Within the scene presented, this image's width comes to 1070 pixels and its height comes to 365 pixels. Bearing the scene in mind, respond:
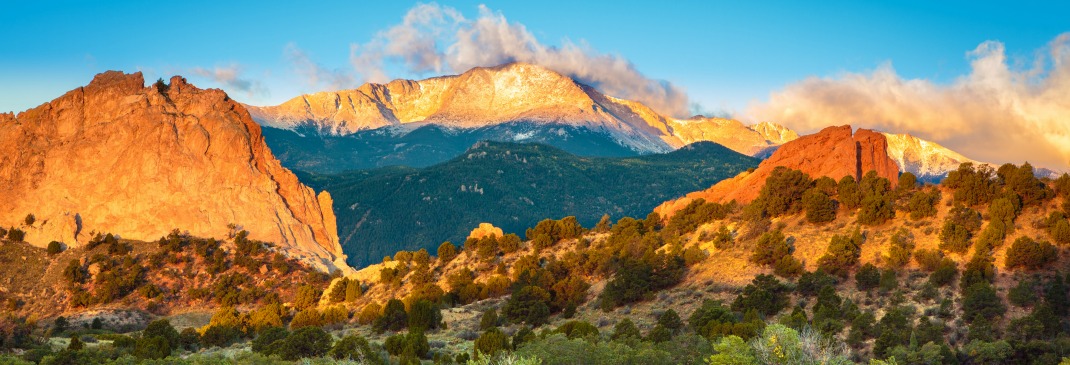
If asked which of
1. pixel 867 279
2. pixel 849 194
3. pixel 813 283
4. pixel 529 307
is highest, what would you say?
pixel 849 194

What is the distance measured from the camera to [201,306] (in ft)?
245

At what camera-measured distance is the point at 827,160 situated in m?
72.8

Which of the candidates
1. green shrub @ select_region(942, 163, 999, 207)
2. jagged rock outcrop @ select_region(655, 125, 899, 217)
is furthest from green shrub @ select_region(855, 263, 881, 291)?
jagged rock outcrop @ select_region(655, 125, 899, 217)

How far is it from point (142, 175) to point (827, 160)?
5584 cm

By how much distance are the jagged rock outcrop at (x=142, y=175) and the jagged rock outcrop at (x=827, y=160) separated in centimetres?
3496

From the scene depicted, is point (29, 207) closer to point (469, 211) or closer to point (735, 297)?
point (735, 297)

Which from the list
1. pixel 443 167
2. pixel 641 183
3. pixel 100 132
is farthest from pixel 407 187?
pixel 100 132

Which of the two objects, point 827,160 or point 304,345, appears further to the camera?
point 827,160

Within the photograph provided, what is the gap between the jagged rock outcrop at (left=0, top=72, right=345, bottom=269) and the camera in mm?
80812

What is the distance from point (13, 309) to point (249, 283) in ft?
55.3

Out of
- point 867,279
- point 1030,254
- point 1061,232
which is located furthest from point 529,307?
point 1061,232

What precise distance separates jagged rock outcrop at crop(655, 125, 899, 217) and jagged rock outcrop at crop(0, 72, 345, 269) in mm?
34961

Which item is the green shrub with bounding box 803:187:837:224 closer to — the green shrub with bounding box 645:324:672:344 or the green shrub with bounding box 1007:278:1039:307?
the green shrub with bounding box 1007:278:1039:307

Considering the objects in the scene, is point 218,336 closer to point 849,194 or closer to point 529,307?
point 529,307
